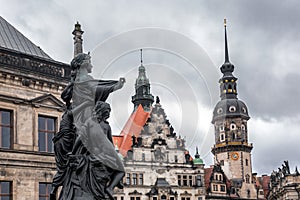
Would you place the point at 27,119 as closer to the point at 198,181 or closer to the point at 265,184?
the point at 198,181

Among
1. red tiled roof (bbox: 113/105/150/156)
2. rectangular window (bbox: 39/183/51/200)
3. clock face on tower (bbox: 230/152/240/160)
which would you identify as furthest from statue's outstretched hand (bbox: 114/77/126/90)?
clock face on tower (bbox: 230/152/240/160)

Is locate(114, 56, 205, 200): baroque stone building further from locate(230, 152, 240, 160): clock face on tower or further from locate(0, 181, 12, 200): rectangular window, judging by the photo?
locate(0, 181, 12, 200): rectangular window

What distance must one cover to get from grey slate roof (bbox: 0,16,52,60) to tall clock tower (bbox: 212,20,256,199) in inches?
1743

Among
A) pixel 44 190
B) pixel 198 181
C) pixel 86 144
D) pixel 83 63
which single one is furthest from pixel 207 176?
pixel 86 144

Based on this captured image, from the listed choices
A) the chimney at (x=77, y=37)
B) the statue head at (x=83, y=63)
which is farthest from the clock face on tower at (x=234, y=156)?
the statue head at (x=83, y=63)

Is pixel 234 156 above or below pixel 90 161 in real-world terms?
above

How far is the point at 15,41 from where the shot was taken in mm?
25484

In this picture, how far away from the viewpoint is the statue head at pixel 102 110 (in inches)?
296

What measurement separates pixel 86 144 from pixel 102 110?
1.77ft

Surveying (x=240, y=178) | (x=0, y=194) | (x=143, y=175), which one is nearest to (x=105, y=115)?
(x=0, y=194)

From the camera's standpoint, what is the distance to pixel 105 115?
7.56 meters

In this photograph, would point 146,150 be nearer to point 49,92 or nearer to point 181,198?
point 181,198

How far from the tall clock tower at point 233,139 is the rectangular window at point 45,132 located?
147ft

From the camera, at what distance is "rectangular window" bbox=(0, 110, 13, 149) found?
73.2 ft
